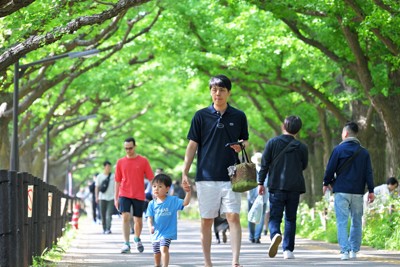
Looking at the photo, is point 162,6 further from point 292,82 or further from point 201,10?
point 292,82

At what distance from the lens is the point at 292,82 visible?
2969 cm

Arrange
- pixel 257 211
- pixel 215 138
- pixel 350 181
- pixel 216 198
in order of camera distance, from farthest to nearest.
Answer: pixel 257 211 → pixel 350 181 → pixel 215 138 → pixel 216 198

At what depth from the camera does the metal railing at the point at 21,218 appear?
379 inches

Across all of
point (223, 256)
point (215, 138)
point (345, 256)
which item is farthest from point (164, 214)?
point (223, 256)

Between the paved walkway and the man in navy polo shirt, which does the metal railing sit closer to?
the paved walkway

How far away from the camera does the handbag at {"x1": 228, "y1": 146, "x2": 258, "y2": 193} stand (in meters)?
10.5

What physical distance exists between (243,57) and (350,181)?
13458 millimetres

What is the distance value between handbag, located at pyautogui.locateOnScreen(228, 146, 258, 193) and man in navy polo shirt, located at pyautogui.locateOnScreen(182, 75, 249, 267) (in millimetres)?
201

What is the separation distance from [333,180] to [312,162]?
2269cm

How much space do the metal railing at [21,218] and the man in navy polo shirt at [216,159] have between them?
1688 mm

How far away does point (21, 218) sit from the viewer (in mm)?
10914

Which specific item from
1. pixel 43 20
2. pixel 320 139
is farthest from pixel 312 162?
pixel 43 20

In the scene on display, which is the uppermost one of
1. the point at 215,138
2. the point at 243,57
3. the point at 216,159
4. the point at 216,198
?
the point at 243,57

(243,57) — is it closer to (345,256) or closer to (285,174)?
(285,174)
